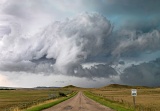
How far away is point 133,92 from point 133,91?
0.81ft

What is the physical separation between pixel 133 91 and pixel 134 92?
281mm

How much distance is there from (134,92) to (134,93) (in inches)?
5.4

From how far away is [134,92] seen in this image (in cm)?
3525

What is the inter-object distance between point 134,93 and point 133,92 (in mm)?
188

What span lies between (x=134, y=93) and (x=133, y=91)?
389mm

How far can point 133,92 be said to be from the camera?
3528cm

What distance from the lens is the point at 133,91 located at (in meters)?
35.5

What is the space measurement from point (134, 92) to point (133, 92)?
13 cm

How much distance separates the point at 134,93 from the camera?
35188 mm
